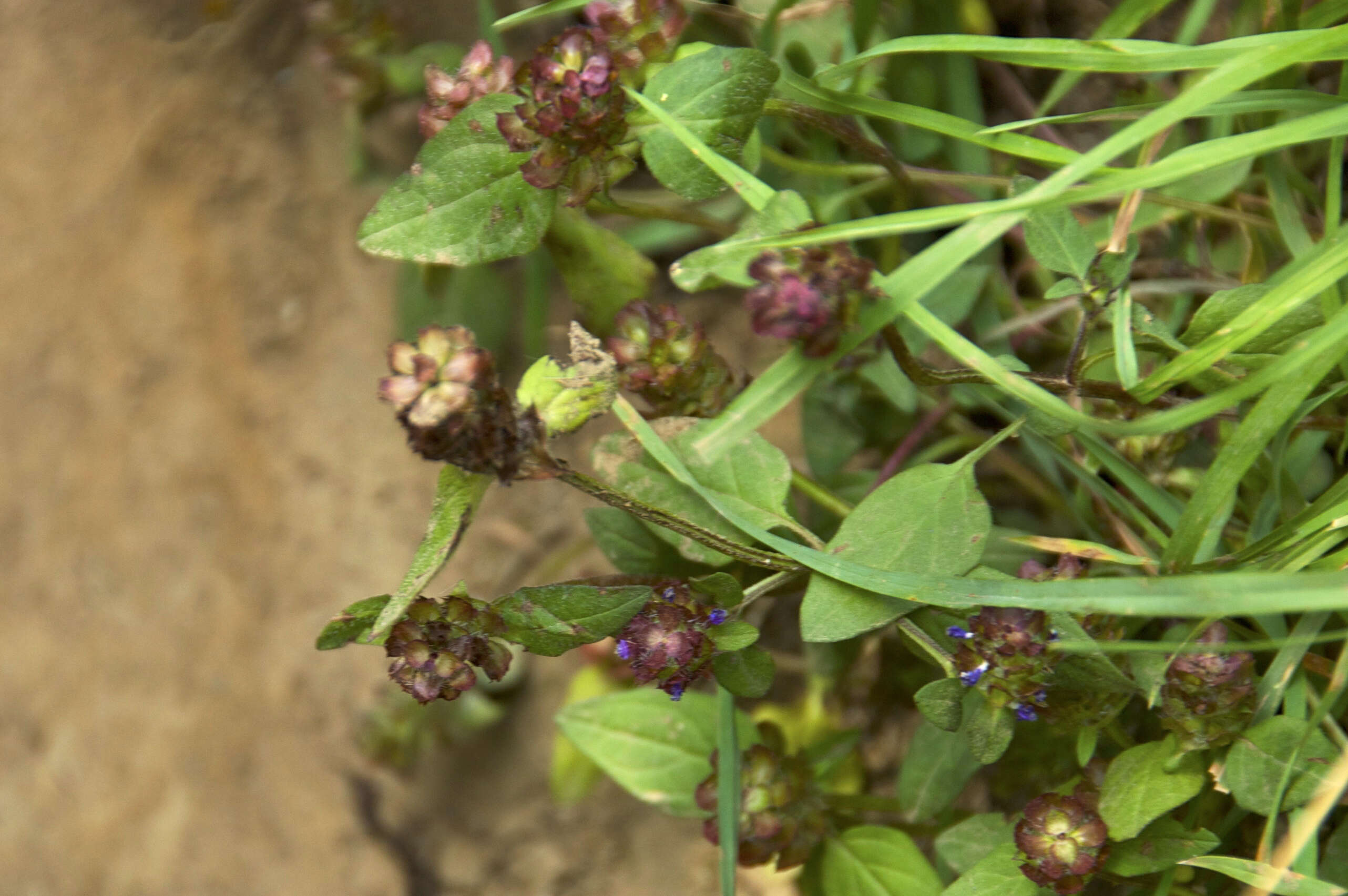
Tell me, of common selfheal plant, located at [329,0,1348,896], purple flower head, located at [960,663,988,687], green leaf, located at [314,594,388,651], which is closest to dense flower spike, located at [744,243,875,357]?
common selfheal plant, located at [329,0,1348,896]

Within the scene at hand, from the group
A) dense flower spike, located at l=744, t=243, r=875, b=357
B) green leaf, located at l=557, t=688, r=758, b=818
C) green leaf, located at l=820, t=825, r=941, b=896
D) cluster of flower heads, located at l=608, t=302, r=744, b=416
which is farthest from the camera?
green leaf, located at l=557, t=688, r=758, b=818

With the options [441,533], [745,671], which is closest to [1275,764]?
[745,671]

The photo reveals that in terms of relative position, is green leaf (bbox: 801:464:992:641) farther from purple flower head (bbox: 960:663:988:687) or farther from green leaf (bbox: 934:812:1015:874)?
green leaf (bbox: 934:812:1015:874)

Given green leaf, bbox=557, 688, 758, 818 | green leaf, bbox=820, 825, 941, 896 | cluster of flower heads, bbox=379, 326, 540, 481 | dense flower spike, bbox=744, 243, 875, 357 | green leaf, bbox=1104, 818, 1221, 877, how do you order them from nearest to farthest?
cluster of flower heads, bbox=379, 326, 540, 481, dense flower spike, bbox=744, 243, 875, 357, green leaf, bbox=1104, 818, 1221, 877, green leaf, bbox=820, 825, 941, 896, green leaf, bbox=557, 688, 758, 818

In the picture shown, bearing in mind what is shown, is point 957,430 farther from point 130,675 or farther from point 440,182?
point 130,675

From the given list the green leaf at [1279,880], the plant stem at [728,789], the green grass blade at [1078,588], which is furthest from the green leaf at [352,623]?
the green leaf at [1279,880]

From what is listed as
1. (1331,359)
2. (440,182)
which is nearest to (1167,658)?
(1331,359)

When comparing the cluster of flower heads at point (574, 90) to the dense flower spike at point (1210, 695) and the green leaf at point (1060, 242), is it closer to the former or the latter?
the green leaf at point (1060, 242)

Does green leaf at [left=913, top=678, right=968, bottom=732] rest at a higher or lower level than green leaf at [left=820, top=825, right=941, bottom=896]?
higher
